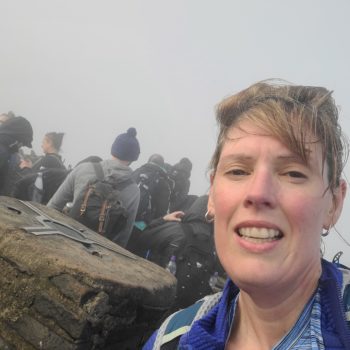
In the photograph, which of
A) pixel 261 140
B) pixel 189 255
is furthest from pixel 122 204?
pixel 261 140

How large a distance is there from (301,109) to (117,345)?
2012mm

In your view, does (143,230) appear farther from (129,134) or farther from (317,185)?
(317,185)

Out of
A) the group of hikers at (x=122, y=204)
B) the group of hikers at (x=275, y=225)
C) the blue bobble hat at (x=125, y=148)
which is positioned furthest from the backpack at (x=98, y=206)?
the group of hikers at (x=275, y=225)

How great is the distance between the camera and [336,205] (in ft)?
5.32

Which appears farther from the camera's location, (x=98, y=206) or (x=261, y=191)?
(x=98, y=206)

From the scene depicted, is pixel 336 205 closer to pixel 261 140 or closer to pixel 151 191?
pixel 261 140

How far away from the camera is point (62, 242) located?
8.68 feet

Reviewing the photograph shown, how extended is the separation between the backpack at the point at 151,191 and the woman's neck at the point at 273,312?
4145 millimetres

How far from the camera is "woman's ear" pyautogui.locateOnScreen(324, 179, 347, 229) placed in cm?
158

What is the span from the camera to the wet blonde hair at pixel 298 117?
1.50 m

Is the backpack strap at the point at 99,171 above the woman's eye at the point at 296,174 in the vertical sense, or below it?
below

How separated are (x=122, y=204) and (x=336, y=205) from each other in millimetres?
3114

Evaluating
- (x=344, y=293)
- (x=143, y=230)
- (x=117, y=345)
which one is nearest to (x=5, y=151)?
(x=143, y=230)

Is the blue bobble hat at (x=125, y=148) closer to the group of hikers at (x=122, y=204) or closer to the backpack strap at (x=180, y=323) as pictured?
the group of hikers at (x=122, y=204)
